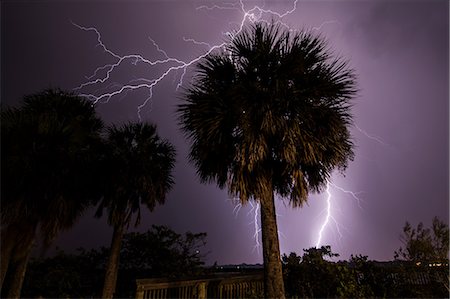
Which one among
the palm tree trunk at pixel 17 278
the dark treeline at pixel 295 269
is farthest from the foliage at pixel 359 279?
the palm tree trunk at pixel 17 278

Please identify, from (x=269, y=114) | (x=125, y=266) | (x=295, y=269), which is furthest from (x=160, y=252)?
(x=269, y=114)

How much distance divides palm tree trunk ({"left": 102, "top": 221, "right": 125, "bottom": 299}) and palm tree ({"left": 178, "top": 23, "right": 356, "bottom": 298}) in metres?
4.46

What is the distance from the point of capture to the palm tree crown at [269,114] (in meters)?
5.99

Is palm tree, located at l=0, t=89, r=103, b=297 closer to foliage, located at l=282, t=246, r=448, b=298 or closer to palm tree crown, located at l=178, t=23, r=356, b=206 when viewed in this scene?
palm tree crown, located at l=178, t=23, r=356, b=206

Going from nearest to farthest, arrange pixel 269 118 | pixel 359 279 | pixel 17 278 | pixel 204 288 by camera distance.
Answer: pixel 204 288 < pixel 269 118 < pixel 17 278 < pixel 359 279

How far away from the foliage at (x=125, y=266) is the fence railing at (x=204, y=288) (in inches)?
196

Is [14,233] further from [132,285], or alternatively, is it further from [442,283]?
[442,283]

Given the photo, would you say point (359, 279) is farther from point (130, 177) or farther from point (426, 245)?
point (130, 177)

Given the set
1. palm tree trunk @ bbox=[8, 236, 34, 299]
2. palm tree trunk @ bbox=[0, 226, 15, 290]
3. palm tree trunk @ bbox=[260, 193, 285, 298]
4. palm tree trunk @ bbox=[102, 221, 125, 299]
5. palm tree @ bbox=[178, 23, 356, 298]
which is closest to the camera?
palm tree trunk @ bbox=[0, 226, 15, 290]

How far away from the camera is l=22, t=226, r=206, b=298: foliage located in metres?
10.7

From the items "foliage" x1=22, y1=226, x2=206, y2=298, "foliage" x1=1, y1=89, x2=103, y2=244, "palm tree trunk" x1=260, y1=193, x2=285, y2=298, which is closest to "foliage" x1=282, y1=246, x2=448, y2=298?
"palm tree trunk" x1=260, y1=193, x2=285, y2=298

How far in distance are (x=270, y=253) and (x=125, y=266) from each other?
8500 millimetres

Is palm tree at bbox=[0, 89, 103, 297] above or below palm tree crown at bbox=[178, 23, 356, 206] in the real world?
below

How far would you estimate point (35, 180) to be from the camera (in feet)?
18.0
